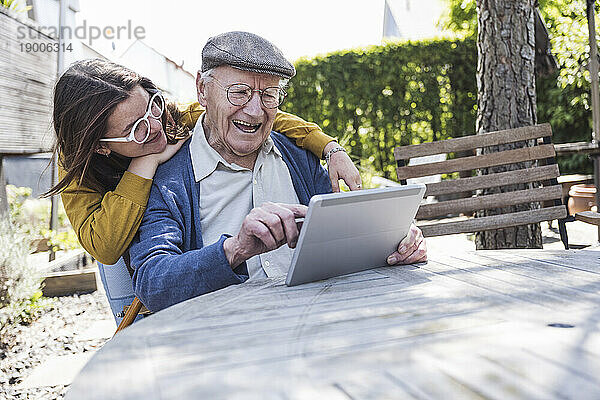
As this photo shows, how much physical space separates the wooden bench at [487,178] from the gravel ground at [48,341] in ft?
6.71

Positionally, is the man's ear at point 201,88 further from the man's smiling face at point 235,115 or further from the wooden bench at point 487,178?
the wooden bench at point 487,178

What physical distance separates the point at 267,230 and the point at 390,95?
7719mm

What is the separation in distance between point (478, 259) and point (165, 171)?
1.02m

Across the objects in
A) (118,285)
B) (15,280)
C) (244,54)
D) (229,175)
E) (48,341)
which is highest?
(244,54)

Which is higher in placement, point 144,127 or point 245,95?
point 245,95

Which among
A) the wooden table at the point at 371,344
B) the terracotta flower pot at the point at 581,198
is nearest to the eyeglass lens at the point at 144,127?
the wooden table at the point at 371,344

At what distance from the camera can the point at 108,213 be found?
5.46 ft

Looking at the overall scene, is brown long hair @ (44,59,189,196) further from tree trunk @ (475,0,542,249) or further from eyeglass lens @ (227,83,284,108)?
tree trunk @ (475,0,542,249)

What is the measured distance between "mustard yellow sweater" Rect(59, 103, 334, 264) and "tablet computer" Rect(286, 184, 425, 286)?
62 centimetres

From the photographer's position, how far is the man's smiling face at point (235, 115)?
1858 mm

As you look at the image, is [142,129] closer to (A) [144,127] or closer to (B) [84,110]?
(A) [144,127]

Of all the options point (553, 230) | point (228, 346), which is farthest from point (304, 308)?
point (553, 230)

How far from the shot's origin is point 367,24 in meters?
19.9

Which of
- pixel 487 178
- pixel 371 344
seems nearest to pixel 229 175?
pixel 371 344
